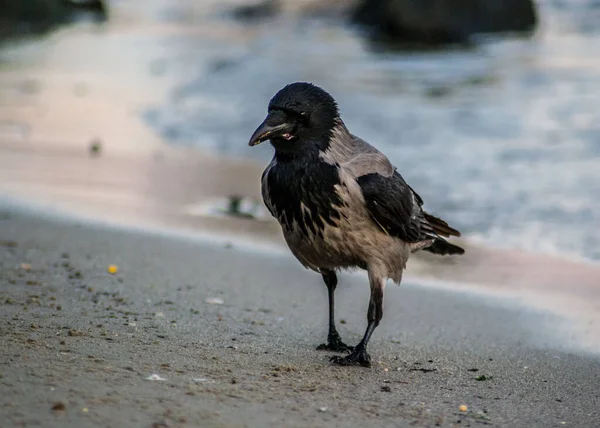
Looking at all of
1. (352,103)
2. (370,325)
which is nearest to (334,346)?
(370,325)

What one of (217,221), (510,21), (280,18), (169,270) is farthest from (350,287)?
(280,18)

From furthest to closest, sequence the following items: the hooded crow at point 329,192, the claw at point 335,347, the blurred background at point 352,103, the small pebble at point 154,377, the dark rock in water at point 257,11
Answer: the dark rock in water at point 257,11
the blurred background at point 352,103
the claw at point 335,347
the hooded crow at point 329,192
the small pebble at point 154,377

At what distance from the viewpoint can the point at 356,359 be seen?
5.07 m

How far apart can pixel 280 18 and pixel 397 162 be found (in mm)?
17829

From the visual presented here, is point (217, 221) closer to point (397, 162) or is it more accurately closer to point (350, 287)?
point (350, 287)

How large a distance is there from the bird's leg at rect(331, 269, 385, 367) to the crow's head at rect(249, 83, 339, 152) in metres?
0.74

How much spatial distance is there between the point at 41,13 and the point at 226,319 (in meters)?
23.4

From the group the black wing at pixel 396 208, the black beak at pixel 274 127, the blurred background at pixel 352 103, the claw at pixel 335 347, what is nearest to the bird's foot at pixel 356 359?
the claw at pixel 335 347

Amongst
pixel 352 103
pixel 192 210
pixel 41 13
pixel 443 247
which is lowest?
pixel 192 210

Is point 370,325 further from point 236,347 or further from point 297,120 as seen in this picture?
point 297,120

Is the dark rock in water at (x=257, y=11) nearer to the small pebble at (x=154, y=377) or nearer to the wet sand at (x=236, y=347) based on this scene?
the wet sand at (x=236, y=347)

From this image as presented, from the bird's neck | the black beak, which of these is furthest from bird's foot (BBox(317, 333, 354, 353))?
the black beak

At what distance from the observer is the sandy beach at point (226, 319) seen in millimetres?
3954

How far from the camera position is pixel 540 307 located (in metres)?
6.51
